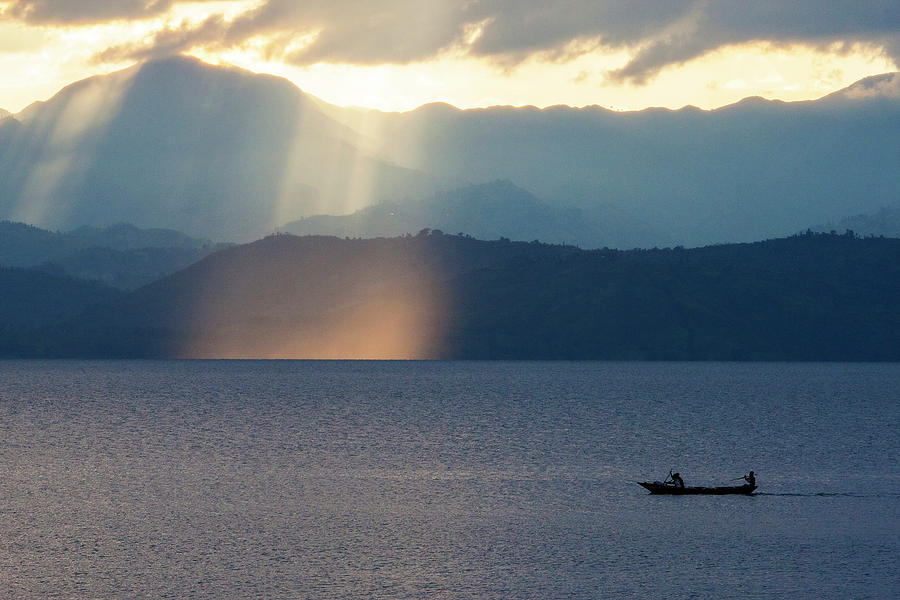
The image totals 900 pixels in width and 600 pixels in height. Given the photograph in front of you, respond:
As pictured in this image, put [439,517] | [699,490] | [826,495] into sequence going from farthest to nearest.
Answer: [699,490]
[826,495]
[439,517]

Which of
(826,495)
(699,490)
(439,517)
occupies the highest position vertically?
(826,495)

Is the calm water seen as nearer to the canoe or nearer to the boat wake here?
the boat wake

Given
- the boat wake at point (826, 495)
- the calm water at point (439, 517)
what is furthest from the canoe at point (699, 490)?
the boat wake at point (826, 495)

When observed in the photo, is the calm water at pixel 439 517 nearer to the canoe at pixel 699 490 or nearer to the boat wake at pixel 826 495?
the boat wake at pixel 826 495

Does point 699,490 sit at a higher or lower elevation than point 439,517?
higher

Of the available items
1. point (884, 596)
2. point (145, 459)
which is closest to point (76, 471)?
point (145, 459)

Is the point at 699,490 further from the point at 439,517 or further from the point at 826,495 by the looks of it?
the point at 439,517

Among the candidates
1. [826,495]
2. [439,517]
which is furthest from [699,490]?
[439,517]

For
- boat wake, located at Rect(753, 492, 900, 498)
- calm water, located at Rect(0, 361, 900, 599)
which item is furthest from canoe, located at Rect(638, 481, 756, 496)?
boat wake, located at Rect(753, 492, 900, 498)

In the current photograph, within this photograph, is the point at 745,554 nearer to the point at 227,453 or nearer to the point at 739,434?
the point at 227,453

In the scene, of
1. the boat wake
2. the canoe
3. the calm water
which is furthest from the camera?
the canoe

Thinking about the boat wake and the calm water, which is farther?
the boat wake

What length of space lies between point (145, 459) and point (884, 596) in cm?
8457

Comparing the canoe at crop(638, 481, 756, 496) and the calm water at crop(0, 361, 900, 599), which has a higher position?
the canoe at crop(638, 481, 756, 496)
